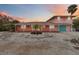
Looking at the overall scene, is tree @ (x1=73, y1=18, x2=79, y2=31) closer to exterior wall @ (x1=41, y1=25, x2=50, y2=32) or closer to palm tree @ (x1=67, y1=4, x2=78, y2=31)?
palm tree @ (x1=67, y1=4, x2=78, y2=31)

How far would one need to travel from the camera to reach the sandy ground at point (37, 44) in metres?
2.37

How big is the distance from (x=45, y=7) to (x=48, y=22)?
235 mm

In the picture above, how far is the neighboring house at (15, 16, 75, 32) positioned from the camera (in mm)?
2420

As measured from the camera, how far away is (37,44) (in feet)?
7.89

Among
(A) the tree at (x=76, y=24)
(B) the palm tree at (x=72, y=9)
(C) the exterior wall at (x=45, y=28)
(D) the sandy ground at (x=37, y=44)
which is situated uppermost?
(B) the palm tree at (x=72, y=9)

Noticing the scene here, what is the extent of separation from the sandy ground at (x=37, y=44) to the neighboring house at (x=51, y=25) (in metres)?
0.07

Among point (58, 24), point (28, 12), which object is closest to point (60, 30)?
point (58, 24)

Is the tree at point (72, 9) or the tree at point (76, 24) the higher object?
the tree at point (72, 9)

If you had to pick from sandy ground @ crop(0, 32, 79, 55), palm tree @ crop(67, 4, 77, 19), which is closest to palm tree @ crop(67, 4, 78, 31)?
palm tree @ crop(67, 4, 77, 19)

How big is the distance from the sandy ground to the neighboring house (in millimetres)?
66

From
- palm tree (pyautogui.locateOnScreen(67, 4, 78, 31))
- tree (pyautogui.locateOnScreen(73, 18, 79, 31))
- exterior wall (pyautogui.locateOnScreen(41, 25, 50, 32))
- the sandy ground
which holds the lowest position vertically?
the sandy ground

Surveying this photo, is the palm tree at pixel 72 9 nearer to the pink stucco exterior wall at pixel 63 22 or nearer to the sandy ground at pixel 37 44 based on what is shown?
the pink stucco exterior wall at pixel 63 22

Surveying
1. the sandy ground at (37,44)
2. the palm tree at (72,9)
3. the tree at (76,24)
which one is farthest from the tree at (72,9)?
the sandy ground at (37,44)

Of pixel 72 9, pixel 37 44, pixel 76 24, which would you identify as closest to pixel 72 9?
pixel 72 9
